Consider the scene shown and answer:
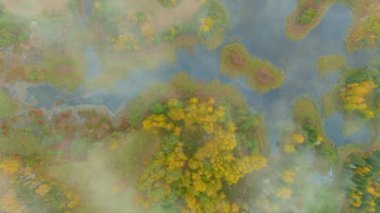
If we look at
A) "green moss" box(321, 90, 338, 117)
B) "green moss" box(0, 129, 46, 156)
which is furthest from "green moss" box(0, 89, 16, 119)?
"green moss" box(321, 90, 338, 117)

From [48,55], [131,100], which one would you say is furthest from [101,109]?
[48,55]

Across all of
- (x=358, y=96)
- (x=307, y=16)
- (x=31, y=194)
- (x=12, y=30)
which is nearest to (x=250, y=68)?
(x=307, y=16)

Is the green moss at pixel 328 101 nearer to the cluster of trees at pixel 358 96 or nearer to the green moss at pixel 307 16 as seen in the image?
the cluster of trees at pixel 358 96

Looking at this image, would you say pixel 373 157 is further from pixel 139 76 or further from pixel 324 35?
pixel 139 76

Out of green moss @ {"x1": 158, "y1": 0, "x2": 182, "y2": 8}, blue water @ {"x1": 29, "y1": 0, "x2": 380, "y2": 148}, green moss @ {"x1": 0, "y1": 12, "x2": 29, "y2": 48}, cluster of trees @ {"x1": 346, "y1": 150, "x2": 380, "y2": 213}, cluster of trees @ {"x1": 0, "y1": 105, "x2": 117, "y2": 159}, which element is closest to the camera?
green moss @ {"x1": 0, "y1": 12, "x2": 29, "y2": 48}

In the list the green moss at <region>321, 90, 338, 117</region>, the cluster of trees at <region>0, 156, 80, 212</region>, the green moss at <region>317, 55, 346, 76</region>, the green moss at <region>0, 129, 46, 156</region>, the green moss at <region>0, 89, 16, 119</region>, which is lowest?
the cluster of trees at <region>0, 156, 80, 212</region>

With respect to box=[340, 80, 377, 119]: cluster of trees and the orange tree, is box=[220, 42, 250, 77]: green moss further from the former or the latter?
box=[340, 80, 377, 119]: cluster of trees
